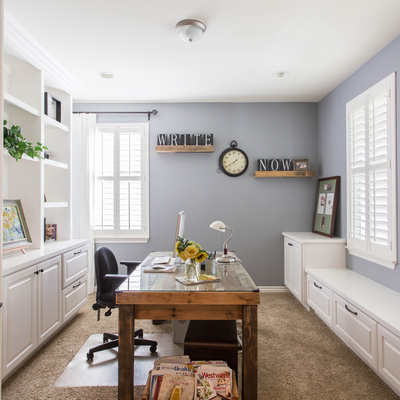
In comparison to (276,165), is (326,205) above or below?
below

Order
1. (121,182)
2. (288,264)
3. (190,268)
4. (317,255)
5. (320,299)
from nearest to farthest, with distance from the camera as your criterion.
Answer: (190,268), (320,299), (317,255), (288,264), (121,182)

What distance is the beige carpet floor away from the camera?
6.97 feet

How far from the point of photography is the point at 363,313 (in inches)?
92.5

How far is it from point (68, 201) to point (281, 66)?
2850 millimetres

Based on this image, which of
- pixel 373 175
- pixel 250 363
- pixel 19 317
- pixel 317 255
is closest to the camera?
pixel 250 363

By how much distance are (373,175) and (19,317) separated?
3.29 meters

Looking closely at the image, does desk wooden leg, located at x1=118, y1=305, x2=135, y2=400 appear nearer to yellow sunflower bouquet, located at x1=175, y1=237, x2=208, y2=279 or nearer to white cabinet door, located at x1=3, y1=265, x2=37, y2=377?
yellow sunflower bouquet, located at x1=175, y1=237, x2=208, y2=279

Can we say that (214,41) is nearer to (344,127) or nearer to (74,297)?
(344,127)

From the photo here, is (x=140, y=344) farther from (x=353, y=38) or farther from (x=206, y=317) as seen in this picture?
(x=353, y=38)

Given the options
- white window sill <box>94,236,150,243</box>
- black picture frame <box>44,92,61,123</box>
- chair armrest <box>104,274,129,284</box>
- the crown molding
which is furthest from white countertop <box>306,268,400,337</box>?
the crown molding

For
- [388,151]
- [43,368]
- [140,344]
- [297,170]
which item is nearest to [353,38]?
[388,151]

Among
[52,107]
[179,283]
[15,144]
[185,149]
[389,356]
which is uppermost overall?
[52,107]

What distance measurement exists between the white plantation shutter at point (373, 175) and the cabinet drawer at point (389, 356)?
31.5 inches

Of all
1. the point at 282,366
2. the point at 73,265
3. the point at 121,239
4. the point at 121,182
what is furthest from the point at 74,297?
the point at 282,366
